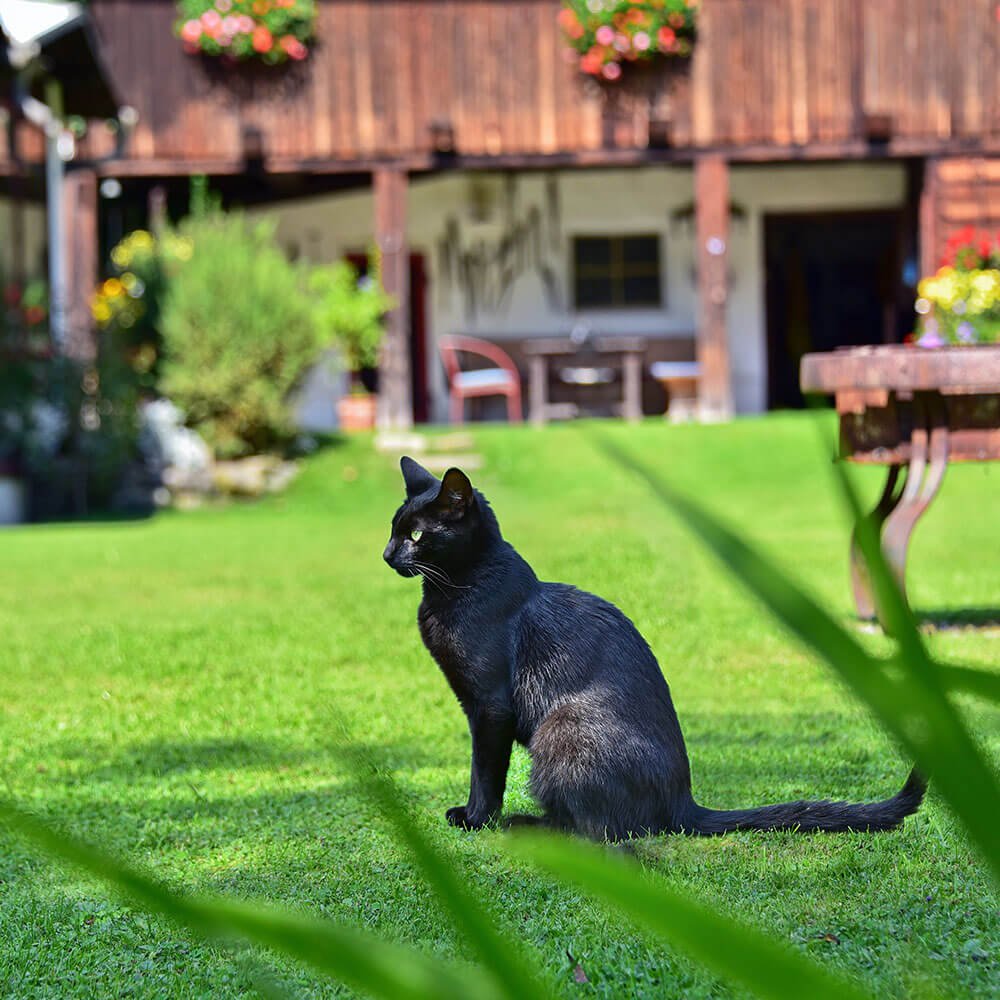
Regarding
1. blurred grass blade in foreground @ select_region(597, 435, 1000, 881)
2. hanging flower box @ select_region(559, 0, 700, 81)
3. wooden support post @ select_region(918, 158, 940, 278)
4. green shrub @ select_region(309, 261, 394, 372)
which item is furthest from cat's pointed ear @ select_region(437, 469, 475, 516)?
wooden support post @ select_region(918, 158, 940, 278)

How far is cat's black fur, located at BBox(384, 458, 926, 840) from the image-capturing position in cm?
318

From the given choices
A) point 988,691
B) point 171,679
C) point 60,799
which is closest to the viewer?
point 988,691

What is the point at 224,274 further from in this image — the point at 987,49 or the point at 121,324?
the point at 987,49

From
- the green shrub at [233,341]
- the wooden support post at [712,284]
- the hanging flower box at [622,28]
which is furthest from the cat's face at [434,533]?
the hanging flower box at [622,28]

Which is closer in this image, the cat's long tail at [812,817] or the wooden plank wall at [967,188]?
the cat's long tail at [812,817]

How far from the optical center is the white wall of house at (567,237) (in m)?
19.0

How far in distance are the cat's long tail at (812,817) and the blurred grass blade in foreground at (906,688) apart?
84.8 inches

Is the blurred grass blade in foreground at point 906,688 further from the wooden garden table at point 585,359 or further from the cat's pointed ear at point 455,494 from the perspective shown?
the wooden garden table at point 585,359

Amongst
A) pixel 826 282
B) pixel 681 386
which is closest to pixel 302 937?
pixel 681 386

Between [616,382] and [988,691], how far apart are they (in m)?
17.3

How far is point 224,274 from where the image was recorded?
1372 centimetres

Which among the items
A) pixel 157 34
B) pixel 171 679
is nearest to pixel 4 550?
pixel 171 679

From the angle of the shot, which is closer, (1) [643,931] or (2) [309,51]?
(1) [643,931]

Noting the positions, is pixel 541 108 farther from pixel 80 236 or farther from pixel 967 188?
pixel 80 236
